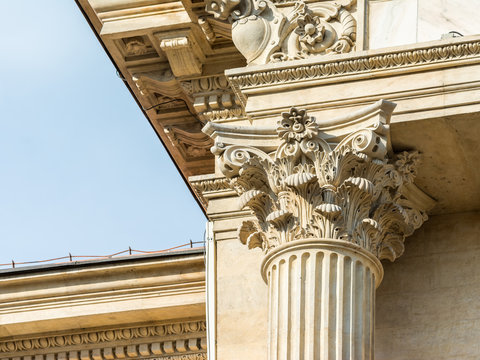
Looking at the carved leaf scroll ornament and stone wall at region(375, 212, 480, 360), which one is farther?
stone wall at region(375, 212, 480, 360)

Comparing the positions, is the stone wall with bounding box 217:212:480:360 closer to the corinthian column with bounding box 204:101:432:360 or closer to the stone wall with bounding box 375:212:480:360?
the stone wall with bounding box 375:212:480:360

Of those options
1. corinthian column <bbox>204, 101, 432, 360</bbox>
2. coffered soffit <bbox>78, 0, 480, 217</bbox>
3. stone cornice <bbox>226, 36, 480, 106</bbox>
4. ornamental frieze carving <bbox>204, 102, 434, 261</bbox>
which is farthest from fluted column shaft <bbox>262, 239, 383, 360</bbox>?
stone cornice <bbox>226, 36, 480, 106</bbox>

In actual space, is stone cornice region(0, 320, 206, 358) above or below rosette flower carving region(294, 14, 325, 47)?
below

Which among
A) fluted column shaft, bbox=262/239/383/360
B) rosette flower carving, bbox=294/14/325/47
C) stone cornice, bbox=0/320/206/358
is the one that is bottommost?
fluted column shaft, bbox=262/239/383/360

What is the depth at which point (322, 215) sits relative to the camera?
20.3 m

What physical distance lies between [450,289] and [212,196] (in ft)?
11.6

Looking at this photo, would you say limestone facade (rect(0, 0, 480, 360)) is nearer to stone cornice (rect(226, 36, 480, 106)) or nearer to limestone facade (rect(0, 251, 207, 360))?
stone cornice (rect(226, 36, 480, 106))

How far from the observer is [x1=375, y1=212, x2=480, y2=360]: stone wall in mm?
21094

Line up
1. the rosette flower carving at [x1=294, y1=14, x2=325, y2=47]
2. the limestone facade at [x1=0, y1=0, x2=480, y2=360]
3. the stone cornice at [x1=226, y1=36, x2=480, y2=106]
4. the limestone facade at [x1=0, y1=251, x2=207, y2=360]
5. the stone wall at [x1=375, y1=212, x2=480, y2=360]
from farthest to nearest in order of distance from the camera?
the limestone facade at [x1=0, y1=251, x2=207, y2=360] → the rosette flower carving at [x1=294, y1=14, x2=325, y2=47] → the stone wall at [x1=375, y1=212, x2=480, y2=360] → the stone cornice at [x1=226, y1=36, x2=480, y2=106] → the limestone facade at [x1=0, y1=0, x2=480, y2=360]

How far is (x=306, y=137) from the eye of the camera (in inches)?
809

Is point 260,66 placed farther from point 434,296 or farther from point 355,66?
point 434,296

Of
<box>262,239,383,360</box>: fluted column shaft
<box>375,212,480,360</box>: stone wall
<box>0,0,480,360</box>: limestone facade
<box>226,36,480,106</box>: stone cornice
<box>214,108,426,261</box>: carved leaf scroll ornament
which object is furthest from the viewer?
<box>375,212,480,360</box>: stone wall

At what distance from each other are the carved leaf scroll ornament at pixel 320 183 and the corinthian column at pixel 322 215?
1 cm

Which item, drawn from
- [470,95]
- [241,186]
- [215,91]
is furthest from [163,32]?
[470,95]
